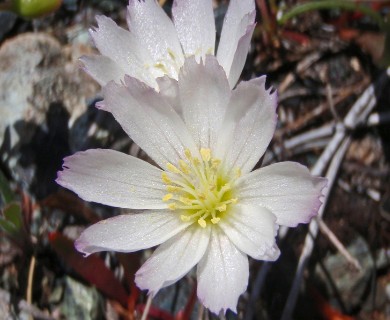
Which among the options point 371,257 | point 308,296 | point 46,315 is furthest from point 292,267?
point 46,315

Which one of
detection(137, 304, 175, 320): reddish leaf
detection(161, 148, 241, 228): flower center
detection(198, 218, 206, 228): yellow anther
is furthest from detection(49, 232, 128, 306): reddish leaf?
detection(198, 218, 206, 228): yellow anther

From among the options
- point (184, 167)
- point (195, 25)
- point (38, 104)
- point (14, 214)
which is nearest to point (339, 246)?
point (184, 167)

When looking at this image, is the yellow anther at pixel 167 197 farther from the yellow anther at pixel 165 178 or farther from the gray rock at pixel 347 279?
the gray rock at pixel 347 279

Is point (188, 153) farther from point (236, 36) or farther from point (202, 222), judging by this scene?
point (236, 36)

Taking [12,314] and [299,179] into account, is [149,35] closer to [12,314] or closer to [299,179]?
[299,179]

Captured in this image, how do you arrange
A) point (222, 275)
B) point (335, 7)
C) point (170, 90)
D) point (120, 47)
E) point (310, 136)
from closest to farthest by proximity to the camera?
point (222, 275) → point (170, 90) → point (120, 47) → point (335, 7) → point (310, 136)

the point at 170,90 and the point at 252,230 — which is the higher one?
the point at 170,90

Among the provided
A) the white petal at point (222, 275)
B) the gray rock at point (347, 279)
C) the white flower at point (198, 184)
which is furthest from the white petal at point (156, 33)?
the gray rock at point (347, 279)
